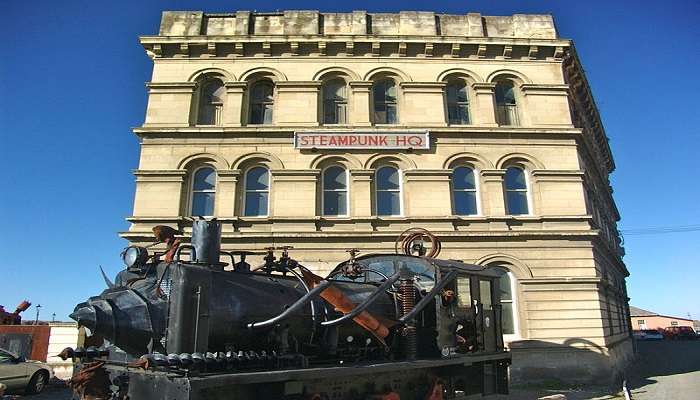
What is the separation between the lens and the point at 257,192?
575 inches

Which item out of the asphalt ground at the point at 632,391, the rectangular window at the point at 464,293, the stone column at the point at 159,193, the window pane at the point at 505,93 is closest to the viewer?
the rectangular window at the point at 464,293

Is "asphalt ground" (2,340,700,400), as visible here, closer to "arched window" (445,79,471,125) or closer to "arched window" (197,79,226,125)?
"arched window" (445,79,471,125)

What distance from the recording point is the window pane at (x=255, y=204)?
14.5 m

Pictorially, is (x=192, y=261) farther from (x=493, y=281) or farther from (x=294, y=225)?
(x=294, y=225)

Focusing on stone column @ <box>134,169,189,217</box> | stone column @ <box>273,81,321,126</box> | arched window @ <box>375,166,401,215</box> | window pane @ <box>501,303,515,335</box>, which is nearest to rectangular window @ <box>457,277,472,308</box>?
window pane @ <box>501,303,515,335</box>

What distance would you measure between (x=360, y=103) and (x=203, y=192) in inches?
236

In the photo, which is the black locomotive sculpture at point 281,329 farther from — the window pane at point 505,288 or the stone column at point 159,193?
the stone column at point 159,193

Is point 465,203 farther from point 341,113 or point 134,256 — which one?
point 134,256

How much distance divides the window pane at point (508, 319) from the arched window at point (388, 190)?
14.1 ft

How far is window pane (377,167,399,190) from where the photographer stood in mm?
14773

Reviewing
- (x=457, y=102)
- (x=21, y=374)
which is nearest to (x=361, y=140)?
(x=457, y=102)

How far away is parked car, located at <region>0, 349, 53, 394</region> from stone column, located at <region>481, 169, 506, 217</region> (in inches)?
534

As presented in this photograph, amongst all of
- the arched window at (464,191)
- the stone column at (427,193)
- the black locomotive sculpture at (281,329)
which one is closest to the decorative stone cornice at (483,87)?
the arched window at (464,191)

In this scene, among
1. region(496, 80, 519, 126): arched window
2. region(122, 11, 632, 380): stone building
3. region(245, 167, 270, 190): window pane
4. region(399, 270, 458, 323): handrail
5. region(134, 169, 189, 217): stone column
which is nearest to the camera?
region(399, 270, 458, 323): handrail
